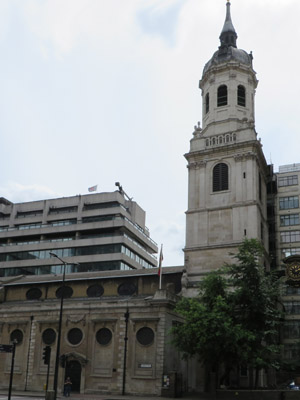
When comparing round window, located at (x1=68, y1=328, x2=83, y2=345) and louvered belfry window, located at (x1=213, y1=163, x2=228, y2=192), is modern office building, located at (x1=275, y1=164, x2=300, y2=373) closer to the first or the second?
louvered belfry window, located at (x1=213, y1=163, x2=228, y2=192)

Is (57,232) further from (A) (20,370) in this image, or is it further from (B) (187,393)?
(B) (187,393)

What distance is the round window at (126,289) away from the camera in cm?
5431

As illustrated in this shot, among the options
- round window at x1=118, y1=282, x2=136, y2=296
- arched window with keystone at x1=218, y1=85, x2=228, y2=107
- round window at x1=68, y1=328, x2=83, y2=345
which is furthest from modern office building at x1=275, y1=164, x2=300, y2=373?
round window at x1=68, y1=328, x2=83, y2=345

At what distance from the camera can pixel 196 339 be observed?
3997cm

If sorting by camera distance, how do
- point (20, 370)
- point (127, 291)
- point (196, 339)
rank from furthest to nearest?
point (127, 291)
point (20, 370)
point (196, 339)

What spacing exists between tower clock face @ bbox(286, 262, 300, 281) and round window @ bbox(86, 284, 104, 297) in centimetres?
2035

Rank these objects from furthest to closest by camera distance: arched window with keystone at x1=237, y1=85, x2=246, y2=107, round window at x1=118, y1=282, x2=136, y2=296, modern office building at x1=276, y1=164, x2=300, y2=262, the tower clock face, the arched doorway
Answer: modern office building at x1=276, y1=164, x2=300, y2=262 → arched window with keystone at x1=237, y1=85, x2=246, y2=107 → round window at x1=118, y1=282, x2=136, y2=296 → the tower clock face → the arched doorway

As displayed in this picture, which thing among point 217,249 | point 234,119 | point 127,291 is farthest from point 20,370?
point 234,119

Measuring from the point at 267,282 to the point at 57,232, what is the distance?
54.7 metres

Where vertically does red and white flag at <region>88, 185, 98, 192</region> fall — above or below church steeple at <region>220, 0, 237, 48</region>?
below

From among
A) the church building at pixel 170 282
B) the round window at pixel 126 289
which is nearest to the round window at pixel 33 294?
the church building at pixel 170 282

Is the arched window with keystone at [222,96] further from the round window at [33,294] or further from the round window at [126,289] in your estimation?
the round window at [33,294]

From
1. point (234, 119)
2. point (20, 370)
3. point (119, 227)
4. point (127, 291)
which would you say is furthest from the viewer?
point (119, 227)

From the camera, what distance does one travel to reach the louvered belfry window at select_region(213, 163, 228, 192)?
58.8 metres
